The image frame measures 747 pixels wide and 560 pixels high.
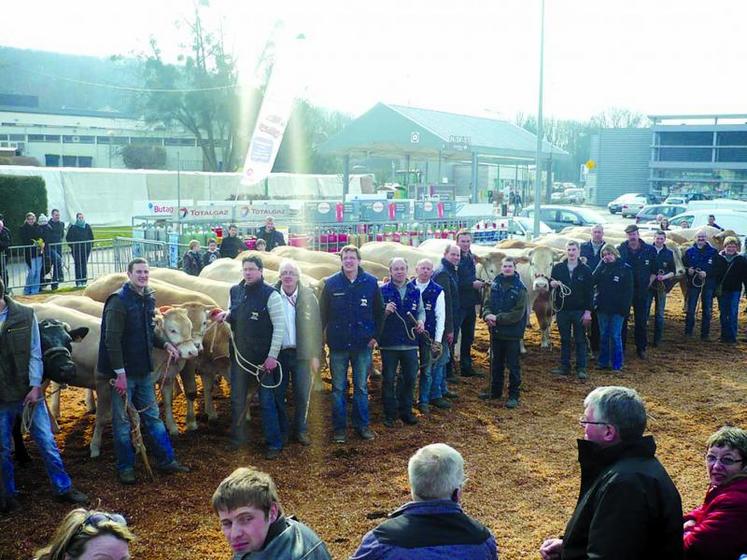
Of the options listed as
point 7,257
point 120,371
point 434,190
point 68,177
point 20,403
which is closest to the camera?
point 20,403

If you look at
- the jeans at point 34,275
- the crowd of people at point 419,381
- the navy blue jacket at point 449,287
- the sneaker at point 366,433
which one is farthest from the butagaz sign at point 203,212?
the sneaker at point 366,433

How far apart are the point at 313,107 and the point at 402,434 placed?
1994 inches

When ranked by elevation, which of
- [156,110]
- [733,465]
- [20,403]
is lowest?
[20,403]

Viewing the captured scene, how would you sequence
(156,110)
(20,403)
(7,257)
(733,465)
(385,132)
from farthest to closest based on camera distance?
(156,110), (385,132), (7,257), (20,403), (733,465)

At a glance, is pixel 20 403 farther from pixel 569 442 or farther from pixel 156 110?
pixel 156 110

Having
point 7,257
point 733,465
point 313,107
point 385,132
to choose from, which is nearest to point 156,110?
point 313,107

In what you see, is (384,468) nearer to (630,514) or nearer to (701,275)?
(630,514)

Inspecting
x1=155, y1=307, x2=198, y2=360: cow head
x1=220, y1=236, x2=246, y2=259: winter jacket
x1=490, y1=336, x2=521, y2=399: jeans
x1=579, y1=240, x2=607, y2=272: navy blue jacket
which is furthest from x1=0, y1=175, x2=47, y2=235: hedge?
x1=490, y1=336, x2=521, y2=399: jeans

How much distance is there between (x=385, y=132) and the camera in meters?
27.3

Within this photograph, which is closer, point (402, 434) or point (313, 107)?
point (402, 434)

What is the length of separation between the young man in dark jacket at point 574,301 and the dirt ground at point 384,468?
1.27ft

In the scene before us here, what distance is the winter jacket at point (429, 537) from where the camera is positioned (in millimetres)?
2812

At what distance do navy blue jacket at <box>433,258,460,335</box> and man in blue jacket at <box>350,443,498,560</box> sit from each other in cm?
600

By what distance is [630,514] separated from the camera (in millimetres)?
2994
